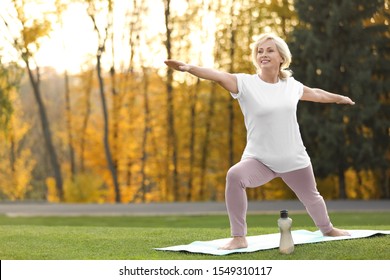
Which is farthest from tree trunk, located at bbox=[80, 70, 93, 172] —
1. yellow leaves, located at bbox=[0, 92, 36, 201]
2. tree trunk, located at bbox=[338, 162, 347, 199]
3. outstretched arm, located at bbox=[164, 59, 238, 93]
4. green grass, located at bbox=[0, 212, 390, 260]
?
outstretched arm, located at bbox=[164, 59, 238, 93]

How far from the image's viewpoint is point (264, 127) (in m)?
6.97

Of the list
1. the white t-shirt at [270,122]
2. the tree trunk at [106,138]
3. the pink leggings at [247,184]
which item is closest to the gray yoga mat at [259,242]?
the pink leggings at [247,184]

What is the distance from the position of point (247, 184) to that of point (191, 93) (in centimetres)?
1884

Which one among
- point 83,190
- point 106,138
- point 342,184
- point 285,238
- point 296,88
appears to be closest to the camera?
point 285,238

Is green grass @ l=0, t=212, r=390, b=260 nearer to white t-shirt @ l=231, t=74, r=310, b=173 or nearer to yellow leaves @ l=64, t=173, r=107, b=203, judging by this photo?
white t-shirt @ l=231, t=74, r=310, b=173

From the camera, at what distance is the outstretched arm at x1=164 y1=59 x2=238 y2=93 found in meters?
6.71

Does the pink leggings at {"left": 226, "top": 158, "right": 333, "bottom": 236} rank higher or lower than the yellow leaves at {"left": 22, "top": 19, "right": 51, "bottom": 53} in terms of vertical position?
lower

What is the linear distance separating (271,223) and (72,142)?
548 inches

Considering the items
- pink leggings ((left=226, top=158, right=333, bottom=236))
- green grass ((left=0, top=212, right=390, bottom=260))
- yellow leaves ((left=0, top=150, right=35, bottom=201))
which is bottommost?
yellow leaves ((left=0, top=150, right=35, bottom=201))

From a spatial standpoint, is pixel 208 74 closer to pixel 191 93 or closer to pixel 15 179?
pixel 191 93

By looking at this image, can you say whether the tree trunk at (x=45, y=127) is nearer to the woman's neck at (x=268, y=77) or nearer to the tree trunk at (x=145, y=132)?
the tree trunk at (x=145, y=132)

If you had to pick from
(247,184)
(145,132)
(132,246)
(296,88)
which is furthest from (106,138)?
(247,184)

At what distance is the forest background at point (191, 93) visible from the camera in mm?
20562
